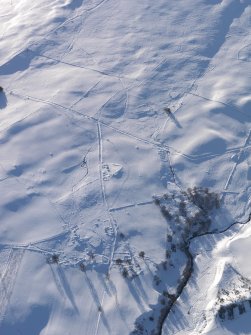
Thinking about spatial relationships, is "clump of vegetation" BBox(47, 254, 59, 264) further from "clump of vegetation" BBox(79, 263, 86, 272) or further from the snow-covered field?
"clump of vegetation" BBox(79, 263, 86, 272)

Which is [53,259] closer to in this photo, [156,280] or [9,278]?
[9,278]

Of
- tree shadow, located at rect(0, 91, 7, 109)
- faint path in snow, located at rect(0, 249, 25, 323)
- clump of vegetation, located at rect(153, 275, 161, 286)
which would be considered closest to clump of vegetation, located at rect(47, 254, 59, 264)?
faint path in snow, located at rect(0, 249, 25, 323)

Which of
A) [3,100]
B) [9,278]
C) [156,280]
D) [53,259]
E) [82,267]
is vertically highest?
[3,100]

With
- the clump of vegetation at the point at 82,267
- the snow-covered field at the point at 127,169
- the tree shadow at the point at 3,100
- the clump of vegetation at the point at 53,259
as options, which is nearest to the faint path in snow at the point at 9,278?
the snow-covered field at the point at 127,169

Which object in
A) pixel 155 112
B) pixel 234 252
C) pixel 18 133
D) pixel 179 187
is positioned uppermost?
pixel 18 133

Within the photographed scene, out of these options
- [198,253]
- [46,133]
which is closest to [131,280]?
[198,253]

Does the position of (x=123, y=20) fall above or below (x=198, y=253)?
above

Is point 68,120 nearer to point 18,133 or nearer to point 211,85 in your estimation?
point 18,133

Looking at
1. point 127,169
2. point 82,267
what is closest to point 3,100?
point 127,169
